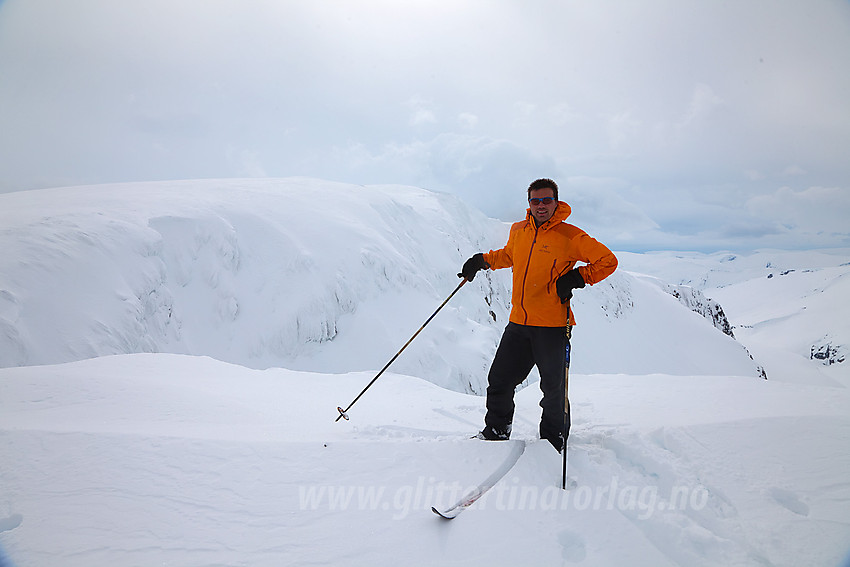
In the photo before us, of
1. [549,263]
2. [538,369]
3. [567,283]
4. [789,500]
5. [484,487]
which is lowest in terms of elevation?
[484,487]

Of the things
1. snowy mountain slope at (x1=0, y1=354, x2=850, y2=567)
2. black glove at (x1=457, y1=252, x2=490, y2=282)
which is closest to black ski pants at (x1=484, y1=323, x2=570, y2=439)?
snowy mountain slope at (x1=0, y1=354, x2=850, y2=567)

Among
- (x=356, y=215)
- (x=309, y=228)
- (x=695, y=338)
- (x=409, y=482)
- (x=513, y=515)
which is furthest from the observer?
(x=695, y=338)

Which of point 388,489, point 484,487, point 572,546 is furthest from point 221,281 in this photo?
point 572,546

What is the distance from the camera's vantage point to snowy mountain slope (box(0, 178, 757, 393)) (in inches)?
309

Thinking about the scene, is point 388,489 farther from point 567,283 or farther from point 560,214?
point 560,214

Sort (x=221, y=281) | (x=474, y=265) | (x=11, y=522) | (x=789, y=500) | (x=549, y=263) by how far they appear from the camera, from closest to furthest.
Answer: (x=11, y=522)
(x=789, y=500)
(x=549, y=263)
(x=474, y=265)
(x=221, y=281)

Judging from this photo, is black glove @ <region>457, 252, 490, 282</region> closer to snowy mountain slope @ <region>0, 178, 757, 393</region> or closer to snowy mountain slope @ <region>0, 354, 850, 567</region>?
snowy mountain slope @ <region>0, 354, 850, 567</region>

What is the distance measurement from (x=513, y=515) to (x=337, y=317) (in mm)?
11190

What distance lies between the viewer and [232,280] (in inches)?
470

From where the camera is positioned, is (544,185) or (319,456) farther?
(544,185)

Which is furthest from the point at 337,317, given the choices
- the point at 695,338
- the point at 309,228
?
the point at 695,338

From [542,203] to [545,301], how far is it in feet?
2.96

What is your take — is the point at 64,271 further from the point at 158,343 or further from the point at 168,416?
the point at 168,416

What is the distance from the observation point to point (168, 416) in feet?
12.2
